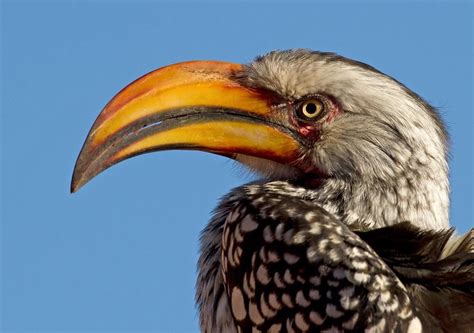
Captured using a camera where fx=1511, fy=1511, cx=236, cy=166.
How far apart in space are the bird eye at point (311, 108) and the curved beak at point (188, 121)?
12 centimetres

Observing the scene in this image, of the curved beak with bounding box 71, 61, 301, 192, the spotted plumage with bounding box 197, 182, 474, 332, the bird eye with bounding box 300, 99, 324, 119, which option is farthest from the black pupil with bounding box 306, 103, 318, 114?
the spotted plumage with bounding box 197, 182, 474, 332

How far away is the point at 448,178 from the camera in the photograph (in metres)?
7.74

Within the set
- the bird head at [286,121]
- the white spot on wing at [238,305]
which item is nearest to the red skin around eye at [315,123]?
the bird head at [286,121]

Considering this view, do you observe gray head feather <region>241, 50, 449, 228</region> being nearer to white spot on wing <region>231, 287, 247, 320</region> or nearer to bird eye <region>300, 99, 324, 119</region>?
bird eye <region>300, 99, 324, 119</region>

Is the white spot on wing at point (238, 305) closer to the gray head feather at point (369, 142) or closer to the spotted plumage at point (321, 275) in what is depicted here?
the spotted plumage at point (321, 275)

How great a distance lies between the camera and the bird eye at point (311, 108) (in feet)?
25.4

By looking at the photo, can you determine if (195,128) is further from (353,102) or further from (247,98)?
(353,102)

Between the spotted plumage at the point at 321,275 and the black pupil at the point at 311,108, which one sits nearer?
the spotted plumage at the point at 321,275

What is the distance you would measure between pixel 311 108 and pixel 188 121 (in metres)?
0.67

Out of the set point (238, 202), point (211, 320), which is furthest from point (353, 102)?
point (211, 320)

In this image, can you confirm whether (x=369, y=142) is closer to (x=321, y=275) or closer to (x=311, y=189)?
(x=311, y=189)

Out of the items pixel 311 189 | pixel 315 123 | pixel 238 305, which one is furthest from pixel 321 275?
pixel 315 123

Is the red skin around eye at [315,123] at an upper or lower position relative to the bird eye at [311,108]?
lower

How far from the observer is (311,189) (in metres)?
7.70
